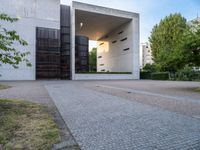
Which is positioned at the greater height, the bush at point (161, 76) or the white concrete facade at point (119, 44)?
the white concrete facade at point (119, 44)

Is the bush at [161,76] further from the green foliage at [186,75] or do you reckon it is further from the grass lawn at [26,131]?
the grass lawn at [26,131]

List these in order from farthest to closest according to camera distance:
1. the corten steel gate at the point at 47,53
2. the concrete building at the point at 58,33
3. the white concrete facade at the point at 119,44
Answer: the white concrete facade at the point at 119,44, the corten steel gate at the point at 47,53, the concrete building at the point at 58,33

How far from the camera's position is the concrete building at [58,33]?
1164 inches

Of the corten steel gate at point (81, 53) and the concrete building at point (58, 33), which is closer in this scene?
the concrete building at point (58, 33)

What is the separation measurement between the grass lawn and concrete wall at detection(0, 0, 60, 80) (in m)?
25.0

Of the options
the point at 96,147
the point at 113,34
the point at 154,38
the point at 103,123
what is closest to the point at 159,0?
the point at 103,123

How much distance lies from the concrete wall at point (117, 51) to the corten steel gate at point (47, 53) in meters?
13.7

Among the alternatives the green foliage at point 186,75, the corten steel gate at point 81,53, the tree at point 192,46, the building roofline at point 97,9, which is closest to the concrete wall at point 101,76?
the corten steel gate at point 81,53

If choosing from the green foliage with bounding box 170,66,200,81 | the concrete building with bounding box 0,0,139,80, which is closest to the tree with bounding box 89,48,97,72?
the concrete building with bounding box 0,0,139,80

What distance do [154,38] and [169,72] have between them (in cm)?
774

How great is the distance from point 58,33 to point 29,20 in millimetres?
4592

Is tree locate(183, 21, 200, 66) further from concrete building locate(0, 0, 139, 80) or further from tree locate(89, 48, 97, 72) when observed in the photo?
tree locate(89, 48, 97, 72)

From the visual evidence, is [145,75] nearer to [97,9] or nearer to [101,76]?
[101,76]

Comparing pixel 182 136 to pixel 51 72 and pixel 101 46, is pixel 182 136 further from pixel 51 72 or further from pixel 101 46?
pixel 101 46
